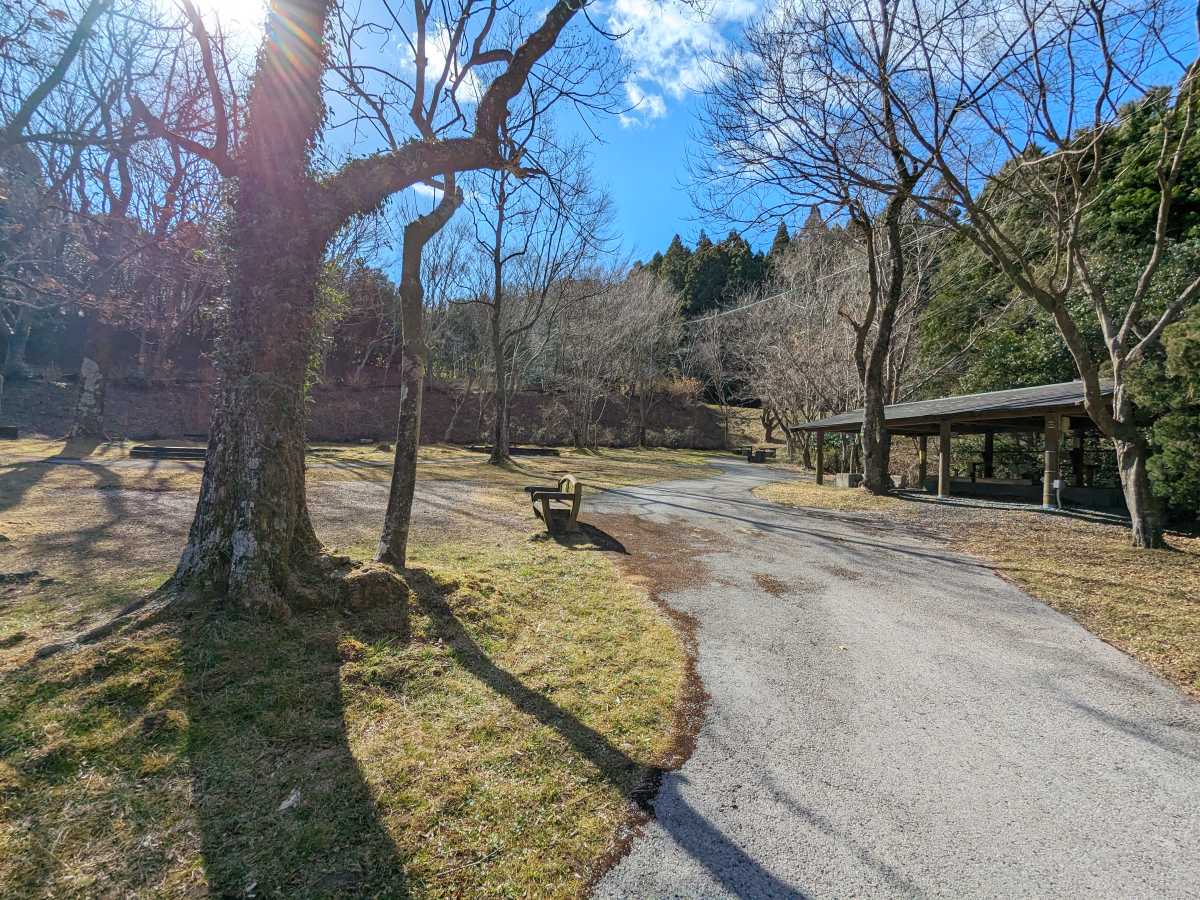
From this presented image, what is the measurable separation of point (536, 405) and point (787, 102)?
27076 millimetres

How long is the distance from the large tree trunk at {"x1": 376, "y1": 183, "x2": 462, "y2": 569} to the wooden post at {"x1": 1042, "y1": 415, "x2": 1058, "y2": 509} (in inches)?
466

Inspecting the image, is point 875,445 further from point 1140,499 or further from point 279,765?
point 279,765

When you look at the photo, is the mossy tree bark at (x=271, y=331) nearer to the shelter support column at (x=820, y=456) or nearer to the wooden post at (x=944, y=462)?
the wooden post at (x=944, y=462)

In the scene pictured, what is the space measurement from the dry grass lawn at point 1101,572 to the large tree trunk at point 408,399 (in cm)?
570

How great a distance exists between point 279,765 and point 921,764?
9.69ft

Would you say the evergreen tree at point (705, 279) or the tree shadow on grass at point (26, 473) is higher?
the evergreen tree at point (705, 279)

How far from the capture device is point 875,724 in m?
2.89

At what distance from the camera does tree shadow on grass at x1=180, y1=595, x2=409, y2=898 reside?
5.70 ft

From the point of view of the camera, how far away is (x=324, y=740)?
2.43 m

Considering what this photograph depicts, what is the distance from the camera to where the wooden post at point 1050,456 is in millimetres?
10289

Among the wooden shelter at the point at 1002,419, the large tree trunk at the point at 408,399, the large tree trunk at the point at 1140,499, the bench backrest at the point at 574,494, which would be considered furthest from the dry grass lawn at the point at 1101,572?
the large tree trunk at the point at 408,399

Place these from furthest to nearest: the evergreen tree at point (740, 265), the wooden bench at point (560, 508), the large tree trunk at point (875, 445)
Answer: the evergreen tree at point (740, 265) < the large tree trunk at point (875, 445) < the wooden bench at point (560, 508)

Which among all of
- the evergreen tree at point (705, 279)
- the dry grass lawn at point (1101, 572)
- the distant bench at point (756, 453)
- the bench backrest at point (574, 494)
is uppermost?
the evergreen tree at point (705, 279)

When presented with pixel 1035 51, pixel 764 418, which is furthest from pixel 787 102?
pixel 764 418
